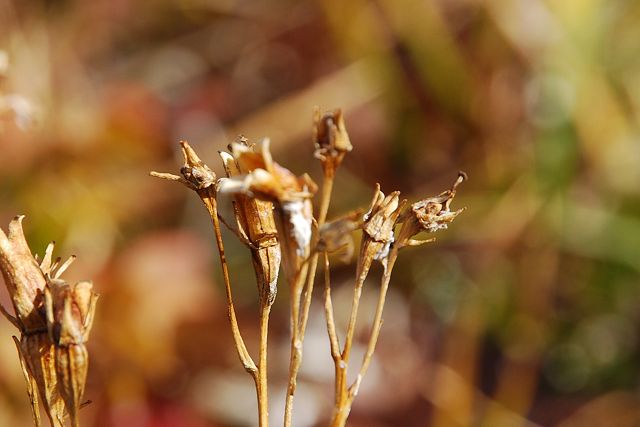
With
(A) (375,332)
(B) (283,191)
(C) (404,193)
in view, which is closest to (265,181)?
(B) (283,191)

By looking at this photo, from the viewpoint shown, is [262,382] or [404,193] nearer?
[262,382]

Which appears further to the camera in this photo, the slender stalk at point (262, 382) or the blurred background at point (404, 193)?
the blurred background at point (404, 193)

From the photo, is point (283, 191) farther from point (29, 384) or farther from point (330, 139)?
point (29, 384)

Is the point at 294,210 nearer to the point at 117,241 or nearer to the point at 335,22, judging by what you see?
the point at 117,241

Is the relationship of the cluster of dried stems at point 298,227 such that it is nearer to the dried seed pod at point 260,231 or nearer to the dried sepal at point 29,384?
the dried seed pod at point 260,231

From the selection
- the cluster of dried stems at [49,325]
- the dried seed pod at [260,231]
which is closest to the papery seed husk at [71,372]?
the cluster of dried stems at [49,325]

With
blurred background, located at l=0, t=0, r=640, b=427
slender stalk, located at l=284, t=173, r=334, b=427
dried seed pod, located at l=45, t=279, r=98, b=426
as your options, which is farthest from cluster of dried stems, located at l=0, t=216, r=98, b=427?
blurred background, located at l=0, t=0, r=640, b=427
